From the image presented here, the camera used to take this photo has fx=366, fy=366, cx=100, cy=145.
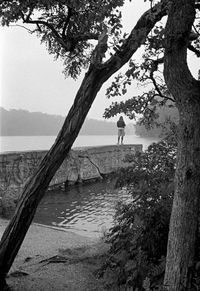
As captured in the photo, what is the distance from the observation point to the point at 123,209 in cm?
564

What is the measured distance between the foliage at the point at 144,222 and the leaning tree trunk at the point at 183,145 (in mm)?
568

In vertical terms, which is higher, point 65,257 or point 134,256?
point 134,256

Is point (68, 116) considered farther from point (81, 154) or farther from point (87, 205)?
point (81, 154)

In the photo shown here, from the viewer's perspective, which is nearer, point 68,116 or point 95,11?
point 95,11

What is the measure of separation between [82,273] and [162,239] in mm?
1640

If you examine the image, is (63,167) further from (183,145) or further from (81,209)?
(183,145)

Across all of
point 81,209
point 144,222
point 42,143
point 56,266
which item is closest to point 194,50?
point 144,222

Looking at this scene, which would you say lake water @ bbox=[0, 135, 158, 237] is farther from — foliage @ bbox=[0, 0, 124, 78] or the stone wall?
Answer: foliage @ bbox=[0, 0, 124, 78]

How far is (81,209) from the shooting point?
14.0 meters

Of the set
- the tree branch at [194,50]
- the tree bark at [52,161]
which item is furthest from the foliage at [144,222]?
the tree branch at [194,50]

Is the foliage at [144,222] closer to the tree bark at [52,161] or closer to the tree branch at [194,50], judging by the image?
the tree bark at [52,161]

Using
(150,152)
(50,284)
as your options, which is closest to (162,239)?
(150,152)

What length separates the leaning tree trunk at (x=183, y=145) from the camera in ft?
12.7

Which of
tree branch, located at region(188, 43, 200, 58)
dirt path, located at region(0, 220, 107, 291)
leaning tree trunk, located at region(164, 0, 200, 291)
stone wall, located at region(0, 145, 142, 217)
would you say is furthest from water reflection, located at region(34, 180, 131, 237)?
leaning tree trunk, located at region(164, 0, 200, 291)
